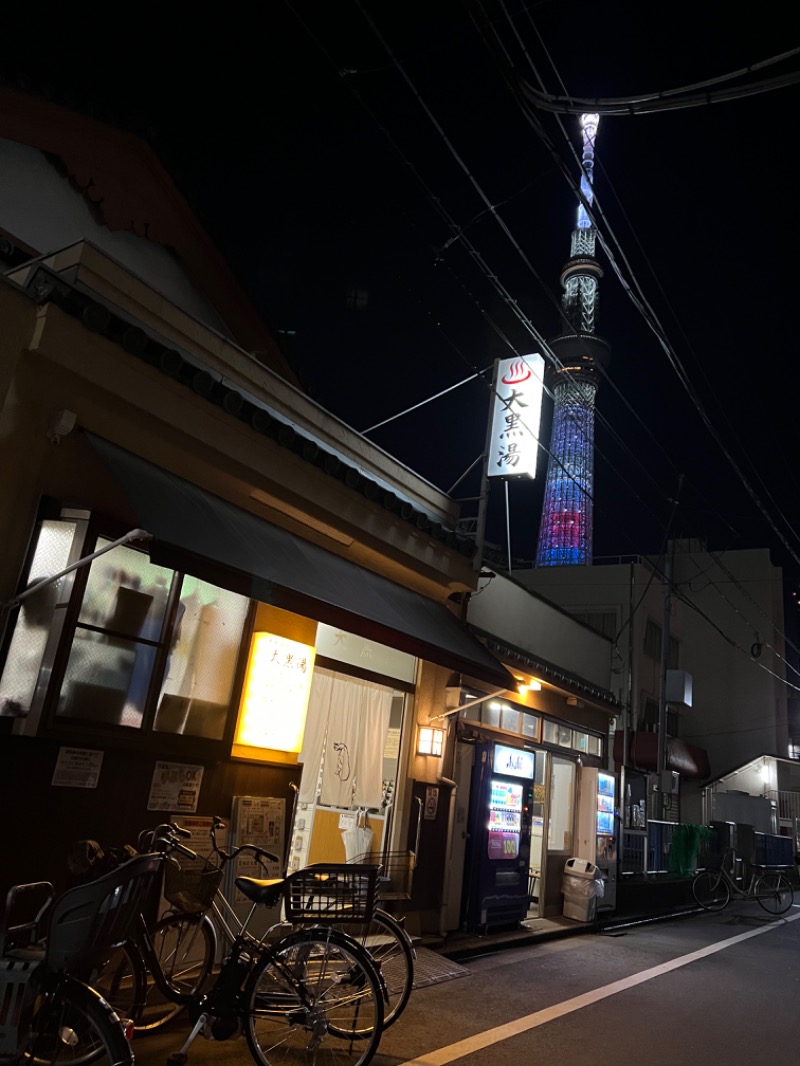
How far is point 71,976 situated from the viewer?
12.6ft

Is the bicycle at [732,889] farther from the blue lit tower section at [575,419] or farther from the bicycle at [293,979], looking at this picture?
the blue lit tower section at [575,419]

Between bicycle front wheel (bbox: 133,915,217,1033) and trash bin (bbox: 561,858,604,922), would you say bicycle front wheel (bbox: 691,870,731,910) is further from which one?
bicycle front wheel (bbox: 133,915,217,1033)

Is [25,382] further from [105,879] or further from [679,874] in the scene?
[679,874]

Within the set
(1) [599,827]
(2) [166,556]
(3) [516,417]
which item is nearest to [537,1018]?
(2) [166,556]

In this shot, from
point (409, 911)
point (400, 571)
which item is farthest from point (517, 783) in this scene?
point (400, 571)

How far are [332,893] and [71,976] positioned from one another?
1817 millimetres

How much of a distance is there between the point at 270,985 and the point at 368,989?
2.16 feet

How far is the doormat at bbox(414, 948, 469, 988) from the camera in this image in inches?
312

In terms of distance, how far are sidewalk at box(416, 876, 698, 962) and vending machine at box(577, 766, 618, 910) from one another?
0.51 metres

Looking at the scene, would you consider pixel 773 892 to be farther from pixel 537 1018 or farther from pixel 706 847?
pixel 537 1018

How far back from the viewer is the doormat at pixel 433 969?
26.0ft

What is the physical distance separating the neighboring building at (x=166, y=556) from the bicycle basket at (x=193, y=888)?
964mm

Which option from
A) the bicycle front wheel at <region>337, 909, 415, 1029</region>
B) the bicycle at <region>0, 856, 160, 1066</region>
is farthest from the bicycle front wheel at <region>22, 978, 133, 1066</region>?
the bicycle front wheel at <region>337, 909, 415, 1029</region>

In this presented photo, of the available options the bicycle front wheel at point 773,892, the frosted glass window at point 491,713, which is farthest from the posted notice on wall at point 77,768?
the bicycle front wheel at point 773,892
